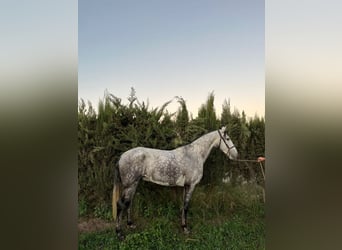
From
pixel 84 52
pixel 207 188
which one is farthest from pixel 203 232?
pixel 84 52

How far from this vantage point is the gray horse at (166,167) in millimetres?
2418

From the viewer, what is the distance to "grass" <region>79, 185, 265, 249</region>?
8.02 feet

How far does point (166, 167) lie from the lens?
7.95 feet

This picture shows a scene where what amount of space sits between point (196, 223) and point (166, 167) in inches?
17.3

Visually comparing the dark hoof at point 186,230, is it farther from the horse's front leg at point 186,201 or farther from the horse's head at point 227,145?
the horse's head at point 227,145

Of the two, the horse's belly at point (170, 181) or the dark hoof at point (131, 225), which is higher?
the horse's belly at point (170, 181)

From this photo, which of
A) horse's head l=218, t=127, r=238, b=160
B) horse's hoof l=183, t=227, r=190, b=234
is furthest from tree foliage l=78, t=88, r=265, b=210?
horse's hoof l=183, t=227, r=190, b=234

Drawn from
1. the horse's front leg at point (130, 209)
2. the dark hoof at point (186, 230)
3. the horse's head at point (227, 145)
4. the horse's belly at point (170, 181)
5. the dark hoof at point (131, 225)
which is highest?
the horse's head at point (227, 145)

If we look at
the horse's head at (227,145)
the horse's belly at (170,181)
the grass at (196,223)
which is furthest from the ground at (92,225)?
the horse's head at (227,145)

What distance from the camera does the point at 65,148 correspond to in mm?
2107

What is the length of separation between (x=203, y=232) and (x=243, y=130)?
74cm

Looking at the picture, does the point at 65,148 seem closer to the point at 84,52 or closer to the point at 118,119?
the point at 118,119

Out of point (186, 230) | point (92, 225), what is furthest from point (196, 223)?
point (92, 225)

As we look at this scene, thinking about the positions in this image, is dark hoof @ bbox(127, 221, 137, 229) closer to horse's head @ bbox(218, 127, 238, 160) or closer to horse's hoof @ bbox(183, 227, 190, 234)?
horse's hoof @ bbox(183, 227, 190, 234)
